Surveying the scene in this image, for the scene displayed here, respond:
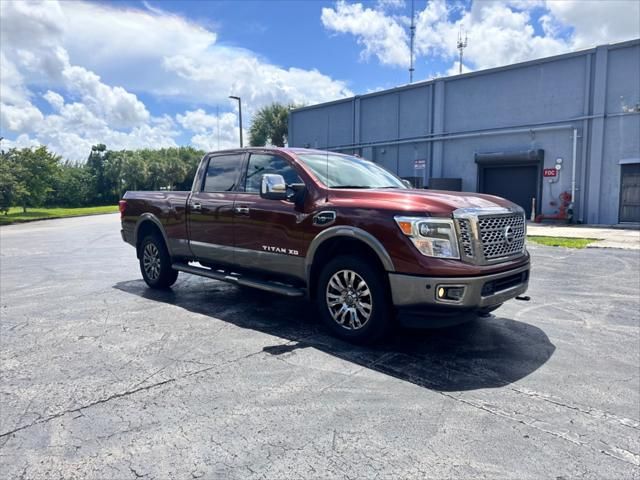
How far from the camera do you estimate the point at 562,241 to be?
13.2m

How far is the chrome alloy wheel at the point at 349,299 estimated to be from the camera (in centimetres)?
448

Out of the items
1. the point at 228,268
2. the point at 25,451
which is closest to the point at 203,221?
the point at 228,268

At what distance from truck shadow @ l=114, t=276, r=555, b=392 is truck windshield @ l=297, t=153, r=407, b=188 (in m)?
1.63

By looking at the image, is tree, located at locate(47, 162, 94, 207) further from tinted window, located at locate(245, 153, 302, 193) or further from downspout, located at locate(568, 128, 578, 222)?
tinted window, located at locate(245, 153, 302, 193)

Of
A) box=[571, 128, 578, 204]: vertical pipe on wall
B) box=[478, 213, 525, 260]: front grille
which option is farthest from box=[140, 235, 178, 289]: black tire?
box=[571, 128, 578, 204]: vertical pipe on wall

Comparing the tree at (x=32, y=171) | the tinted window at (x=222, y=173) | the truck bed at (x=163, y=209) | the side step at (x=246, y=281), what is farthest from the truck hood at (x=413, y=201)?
the tree at (x=32, y=171)

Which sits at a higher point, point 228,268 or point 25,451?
point 228,268

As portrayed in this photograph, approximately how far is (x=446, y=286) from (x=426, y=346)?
0.88 m

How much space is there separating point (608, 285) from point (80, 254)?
36.4ft

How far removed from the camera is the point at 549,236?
14711mm

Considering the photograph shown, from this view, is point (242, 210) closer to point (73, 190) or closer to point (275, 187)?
point (275, 187)

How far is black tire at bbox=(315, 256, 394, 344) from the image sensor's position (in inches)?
171

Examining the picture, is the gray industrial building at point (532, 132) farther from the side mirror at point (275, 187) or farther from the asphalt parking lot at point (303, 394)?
the side mirror at point (275, 187)

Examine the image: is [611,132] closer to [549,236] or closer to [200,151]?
[549,236]
